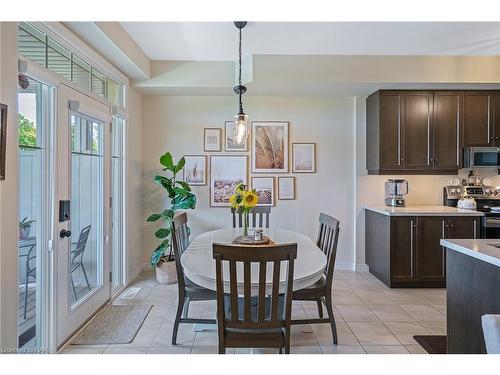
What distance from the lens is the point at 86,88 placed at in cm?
302

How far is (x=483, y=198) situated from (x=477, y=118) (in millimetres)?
1071

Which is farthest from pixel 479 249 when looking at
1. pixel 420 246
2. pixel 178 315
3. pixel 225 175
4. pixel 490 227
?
pixel 225 175

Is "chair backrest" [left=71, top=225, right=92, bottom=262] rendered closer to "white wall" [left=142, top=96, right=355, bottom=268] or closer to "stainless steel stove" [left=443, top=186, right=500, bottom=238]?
"white wall" [left=142, top=96, right=355, bottom=268]

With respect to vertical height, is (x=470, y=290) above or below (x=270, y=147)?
below

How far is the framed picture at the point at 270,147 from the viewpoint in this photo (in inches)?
182

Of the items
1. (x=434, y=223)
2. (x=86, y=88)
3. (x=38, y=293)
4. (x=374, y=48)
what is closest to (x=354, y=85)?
(x=374, y=48)

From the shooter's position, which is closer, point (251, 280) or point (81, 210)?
point (251, 280)

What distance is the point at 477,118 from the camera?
4137 millimetres

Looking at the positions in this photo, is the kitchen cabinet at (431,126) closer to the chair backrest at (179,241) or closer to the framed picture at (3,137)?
the chair backrest at (179,241)

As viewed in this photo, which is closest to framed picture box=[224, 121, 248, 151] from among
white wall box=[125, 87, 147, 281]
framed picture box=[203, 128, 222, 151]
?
framed picture box=[203, 128, 222, 151]

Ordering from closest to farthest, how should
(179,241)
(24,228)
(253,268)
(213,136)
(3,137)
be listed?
(3,137), (253,268), (24,228), (179,241), (213,136)

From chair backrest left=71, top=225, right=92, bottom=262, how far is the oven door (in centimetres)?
439

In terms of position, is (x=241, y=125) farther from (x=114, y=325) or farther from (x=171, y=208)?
(x=114, y=325)

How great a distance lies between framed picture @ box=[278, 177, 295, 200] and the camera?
4.65 m
